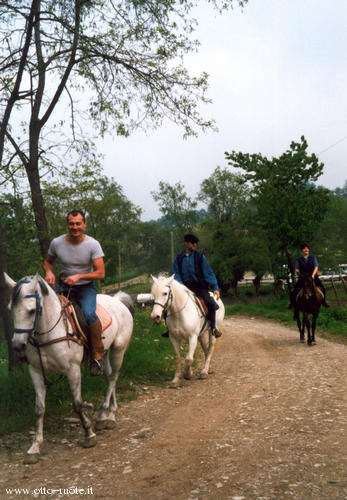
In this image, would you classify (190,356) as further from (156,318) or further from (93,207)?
(93,207)

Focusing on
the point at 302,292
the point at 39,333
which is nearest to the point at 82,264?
the point at 39,333

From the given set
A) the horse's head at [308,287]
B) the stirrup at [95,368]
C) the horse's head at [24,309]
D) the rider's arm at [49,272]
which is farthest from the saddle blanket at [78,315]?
the horse's head at [308,287]

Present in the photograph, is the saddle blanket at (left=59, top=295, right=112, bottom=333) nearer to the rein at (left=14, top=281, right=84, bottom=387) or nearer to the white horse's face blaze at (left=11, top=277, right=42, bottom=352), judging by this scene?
the rein at (left=14, top=281, right=84, bottom=387)

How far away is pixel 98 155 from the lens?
11.1 metres

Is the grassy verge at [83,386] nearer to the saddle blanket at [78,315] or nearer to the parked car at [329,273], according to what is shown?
the saddle blanket at [78,315]

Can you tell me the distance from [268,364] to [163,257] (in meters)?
60.3

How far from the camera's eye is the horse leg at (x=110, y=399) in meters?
5.88

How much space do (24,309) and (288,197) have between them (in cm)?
1862

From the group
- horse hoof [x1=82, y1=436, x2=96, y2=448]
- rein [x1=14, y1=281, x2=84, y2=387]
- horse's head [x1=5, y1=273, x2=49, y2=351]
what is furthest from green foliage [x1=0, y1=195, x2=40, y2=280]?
horse hoof [x1=82, y1=436, x2=96, y2=448]

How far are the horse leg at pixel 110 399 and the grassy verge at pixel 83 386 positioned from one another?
774 mm

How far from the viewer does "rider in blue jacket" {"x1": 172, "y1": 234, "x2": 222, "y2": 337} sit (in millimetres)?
9016

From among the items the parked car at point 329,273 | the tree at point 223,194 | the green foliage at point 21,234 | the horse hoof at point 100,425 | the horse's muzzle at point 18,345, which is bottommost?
the horse hoof at point 100,425

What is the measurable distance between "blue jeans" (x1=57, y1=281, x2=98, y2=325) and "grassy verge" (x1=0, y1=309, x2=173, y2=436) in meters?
1.10

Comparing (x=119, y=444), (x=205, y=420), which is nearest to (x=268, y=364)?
(x=205, y=420)
